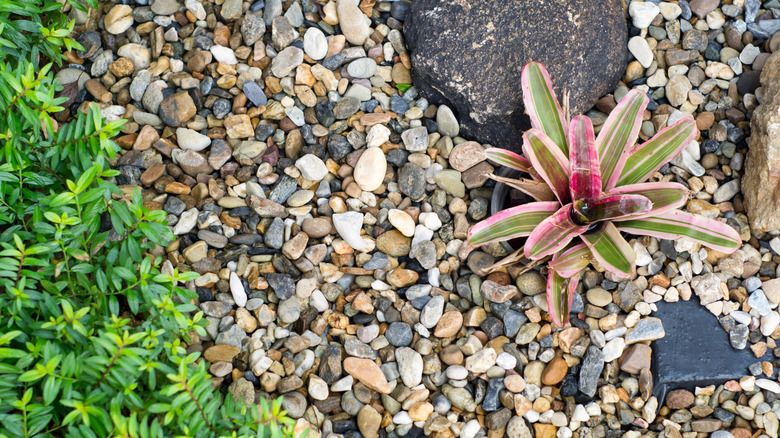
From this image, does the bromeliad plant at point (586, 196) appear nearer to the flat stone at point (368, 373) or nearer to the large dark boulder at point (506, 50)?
the large dark boulder at point (506, 50)

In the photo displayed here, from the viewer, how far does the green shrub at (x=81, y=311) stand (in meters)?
1.30

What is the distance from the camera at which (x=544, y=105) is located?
202 cm

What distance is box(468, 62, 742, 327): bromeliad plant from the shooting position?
1809 millimetres

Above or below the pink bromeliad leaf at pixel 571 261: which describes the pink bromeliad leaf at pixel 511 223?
above

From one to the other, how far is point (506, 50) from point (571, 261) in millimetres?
854

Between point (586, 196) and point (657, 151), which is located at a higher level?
point (657, 151)

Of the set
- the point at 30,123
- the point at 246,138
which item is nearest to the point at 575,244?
the point at 246,138

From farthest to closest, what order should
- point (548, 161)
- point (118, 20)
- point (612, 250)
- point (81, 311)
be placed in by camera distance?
1. point (118, 20)
2. point (548, 161)
3. point (612, 250)
4. point (81, 311)

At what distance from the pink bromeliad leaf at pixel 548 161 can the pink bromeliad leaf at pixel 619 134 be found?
139 millimetres

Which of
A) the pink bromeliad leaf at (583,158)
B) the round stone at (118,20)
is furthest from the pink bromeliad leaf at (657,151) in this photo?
the round stone at (118,20)

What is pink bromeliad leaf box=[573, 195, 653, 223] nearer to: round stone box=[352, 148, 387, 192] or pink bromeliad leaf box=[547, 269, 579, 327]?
pink bromeliad leaf box=[547, 269, 579, 327]

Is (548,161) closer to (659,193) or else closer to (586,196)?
(586,196)

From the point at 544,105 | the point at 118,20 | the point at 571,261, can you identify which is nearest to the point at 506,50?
the point at 544,105

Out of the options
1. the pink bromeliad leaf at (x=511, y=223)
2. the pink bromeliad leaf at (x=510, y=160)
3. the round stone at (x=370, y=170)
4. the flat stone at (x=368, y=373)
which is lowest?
the flat stone at (x=368, y=373)
